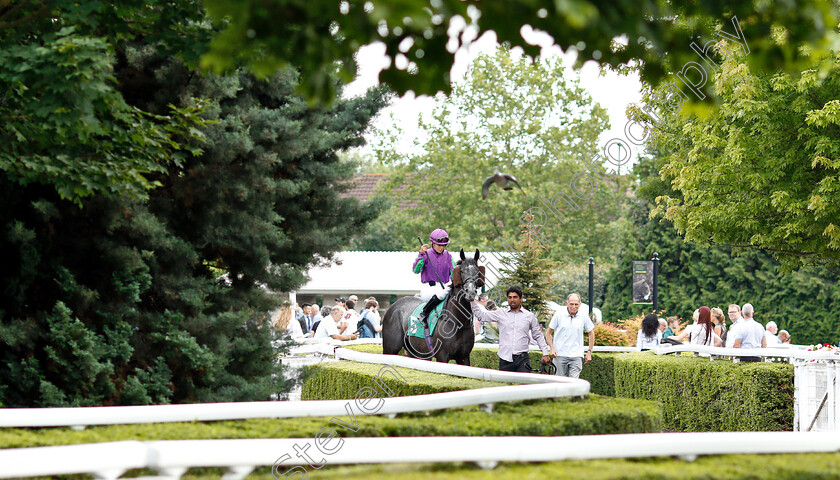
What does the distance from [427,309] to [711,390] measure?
203 inches

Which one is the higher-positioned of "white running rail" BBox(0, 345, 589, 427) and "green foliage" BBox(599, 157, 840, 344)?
"green foliage" BBox(599, 157, 840, 344)

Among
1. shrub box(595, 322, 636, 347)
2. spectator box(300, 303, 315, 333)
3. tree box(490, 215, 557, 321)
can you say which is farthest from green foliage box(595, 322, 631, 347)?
spectator box(300, 303, 315, 333)

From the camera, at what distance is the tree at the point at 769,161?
17484 millimetres

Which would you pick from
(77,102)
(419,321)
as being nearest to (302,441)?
(77,102)

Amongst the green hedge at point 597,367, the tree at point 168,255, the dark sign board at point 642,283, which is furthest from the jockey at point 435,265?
the dark sign board at point 642,283

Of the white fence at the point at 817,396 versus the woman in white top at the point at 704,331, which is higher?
the woman in white top at the point at 704,331

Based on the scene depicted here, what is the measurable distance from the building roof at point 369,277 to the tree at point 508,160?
12.4 feet

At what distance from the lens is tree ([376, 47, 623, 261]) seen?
40781 millimetres

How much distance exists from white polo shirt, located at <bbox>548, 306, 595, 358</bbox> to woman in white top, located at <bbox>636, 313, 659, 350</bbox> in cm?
579

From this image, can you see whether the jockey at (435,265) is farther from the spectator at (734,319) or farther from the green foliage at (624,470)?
the green foliage at (624,470)

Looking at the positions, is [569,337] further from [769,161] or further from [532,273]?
[532,273]

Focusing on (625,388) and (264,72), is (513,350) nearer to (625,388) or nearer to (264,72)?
(625,388)

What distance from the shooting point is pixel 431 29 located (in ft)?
16.7

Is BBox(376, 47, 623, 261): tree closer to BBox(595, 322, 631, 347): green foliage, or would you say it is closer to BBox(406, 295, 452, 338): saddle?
BBox(595, 322, 631, 347): green foliage
